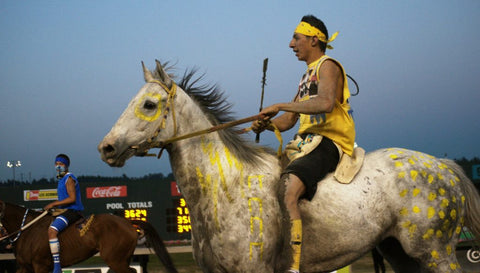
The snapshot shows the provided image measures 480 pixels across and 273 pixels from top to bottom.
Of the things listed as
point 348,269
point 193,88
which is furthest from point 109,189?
point 193,88

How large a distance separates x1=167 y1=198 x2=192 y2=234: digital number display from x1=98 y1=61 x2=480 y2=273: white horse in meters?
9.55

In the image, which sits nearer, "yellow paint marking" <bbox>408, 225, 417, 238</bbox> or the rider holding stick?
the rider holding stick

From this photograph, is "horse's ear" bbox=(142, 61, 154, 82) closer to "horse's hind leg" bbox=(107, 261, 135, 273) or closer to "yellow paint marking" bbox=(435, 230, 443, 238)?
"yellow paint marking" bbox=(435, 230, 443, 238)

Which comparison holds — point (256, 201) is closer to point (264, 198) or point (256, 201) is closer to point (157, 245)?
point (264, 198)

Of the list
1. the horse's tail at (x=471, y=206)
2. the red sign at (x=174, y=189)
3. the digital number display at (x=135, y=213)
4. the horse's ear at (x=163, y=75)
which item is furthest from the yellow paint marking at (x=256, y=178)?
the red sign at (x=174, y=189)

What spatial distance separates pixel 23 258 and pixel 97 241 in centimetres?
114

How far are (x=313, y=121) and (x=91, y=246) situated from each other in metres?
4.89

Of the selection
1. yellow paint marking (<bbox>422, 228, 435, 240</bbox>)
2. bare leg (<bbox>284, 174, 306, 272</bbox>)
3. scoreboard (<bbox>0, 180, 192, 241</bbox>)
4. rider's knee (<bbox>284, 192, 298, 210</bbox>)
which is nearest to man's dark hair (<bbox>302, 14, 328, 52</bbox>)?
bare leg (<bbox>284, 174, 306, 272</bbox>)

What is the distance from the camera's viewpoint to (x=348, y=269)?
7906mm

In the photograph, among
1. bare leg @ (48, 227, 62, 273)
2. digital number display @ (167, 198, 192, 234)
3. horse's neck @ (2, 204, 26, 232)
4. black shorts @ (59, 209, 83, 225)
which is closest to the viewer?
bare leg @ (48, 227, 62, 273)

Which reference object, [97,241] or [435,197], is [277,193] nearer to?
[435,197]

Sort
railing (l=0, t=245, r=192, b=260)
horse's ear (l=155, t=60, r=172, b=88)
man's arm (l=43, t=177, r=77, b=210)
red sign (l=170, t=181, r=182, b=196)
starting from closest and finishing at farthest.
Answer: horse's ear (l=155, t=60, r=172, b=88)
man's arm (l=43, t=177, r=77, b=210)
railing (l=0, t=245, r=192, b=260)
red sign (l=170, t=181, r=182, b=196)

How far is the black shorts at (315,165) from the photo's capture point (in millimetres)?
3677

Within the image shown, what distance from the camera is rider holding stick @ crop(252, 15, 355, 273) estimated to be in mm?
3621
